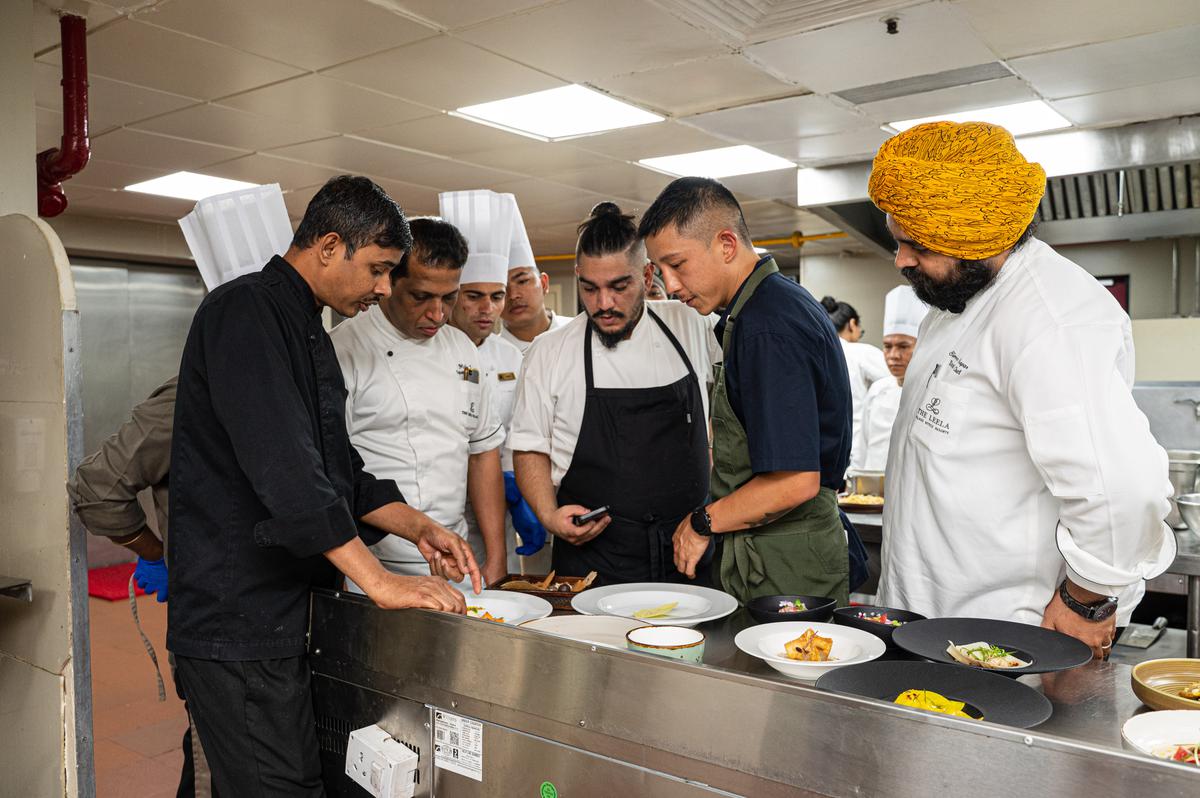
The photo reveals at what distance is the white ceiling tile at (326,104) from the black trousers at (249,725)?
3.02m

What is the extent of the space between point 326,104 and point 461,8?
4.64 ft

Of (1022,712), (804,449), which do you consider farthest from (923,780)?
(804,449)

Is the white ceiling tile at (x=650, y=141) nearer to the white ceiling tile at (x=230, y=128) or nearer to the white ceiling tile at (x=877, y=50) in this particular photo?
the white ceiling tile at (x=877, y=50)

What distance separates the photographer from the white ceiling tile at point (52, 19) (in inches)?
123

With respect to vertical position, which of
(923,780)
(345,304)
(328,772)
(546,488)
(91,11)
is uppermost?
(91,11)

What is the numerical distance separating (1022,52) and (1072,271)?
256cm

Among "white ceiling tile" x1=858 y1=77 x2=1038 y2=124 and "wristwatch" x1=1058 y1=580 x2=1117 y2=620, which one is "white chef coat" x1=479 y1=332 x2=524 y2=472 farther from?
"white ceiling tile" x1=858 y1=77 x2=1038 y2=124

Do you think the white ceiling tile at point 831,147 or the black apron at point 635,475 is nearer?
the black apron at point 635,475

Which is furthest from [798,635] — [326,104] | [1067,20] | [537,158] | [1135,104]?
[537,158]

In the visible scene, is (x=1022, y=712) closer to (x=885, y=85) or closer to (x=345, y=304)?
(x=345, y=304)

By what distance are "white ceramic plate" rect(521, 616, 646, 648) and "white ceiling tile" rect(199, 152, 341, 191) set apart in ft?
15.0

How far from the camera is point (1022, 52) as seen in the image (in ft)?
12.0

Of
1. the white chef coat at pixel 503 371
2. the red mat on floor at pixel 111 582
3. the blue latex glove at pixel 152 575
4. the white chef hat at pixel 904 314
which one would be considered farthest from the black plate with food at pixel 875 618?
the red mat on floor at pixel 111 582

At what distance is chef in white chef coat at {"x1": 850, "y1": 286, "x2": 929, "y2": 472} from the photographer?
14.7ft
